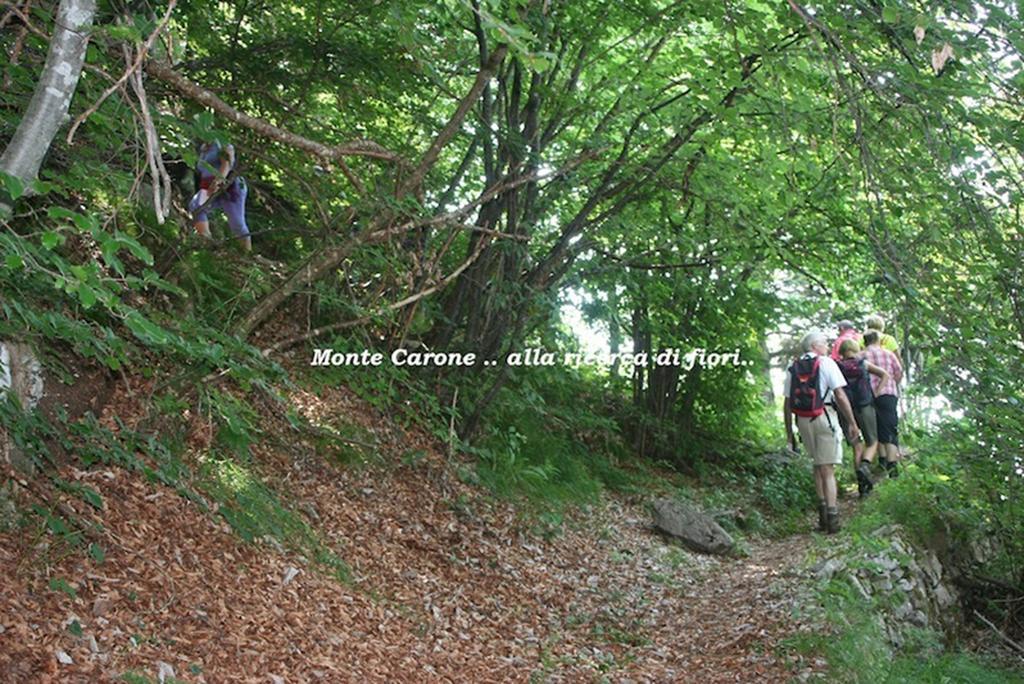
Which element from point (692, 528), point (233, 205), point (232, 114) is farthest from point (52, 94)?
point (692, 528)

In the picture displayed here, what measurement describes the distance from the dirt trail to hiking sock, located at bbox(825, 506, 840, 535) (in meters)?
0.43

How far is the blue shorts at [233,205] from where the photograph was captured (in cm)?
865

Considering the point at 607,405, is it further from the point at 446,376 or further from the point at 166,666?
the point at 166,666

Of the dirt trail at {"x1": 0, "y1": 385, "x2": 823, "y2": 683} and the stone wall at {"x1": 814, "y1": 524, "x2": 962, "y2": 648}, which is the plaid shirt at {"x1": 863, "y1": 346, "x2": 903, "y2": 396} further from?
the dirt trail at {"x1": 0, "y1": 385, "x2": 823, "y2": 683}

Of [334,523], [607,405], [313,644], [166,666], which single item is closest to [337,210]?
[334,523]

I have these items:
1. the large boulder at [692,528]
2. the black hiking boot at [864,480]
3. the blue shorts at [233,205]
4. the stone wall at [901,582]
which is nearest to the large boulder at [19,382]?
the blue shorts at [233,205]

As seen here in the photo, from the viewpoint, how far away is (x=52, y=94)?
3.17m

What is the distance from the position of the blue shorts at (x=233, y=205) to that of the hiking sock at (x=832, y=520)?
6.18 meters

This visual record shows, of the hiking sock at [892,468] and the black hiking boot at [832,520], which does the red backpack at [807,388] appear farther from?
the hiking sock at [892,468]

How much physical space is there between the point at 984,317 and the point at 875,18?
70.6 inches

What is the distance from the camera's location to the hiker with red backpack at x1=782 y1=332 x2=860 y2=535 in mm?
9078

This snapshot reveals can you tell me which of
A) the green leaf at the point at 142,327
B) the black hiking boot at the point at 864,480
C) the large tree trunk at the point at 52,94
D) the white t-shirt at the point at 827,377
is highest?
the large tree trunk at the point at 52,94

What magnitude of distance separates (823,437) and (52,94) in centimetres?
769

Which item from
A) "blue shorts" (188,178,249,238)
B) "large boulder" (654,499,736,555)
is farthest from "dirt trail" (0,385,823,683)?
"blue shorts" (188,178,249,238)
